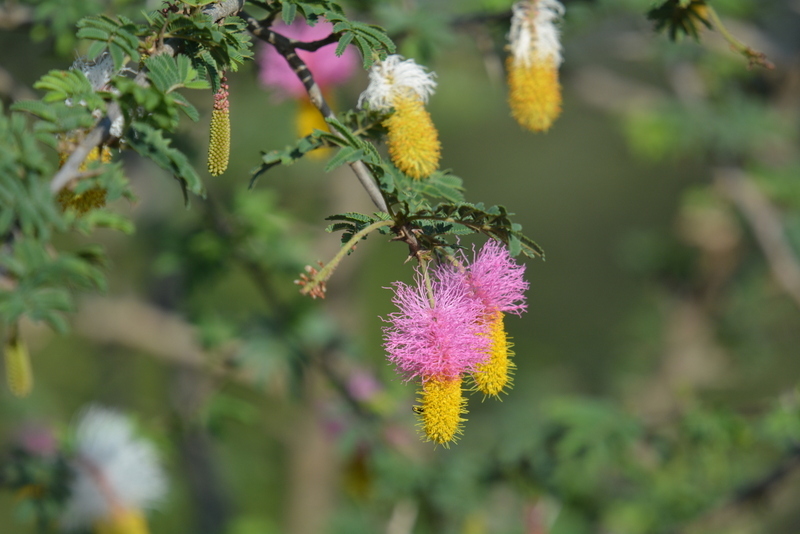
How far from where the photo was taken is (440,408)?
49.9 inches

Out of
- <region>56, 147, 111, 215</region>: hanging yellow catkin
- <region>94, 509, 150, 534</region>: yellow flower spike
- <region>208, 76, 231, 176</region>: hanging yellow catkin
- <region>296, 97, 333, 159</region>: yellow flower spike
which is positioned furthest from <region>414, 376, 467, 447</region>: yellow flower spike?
<region>94, 509, 150, 534</region>: yellow flower spike

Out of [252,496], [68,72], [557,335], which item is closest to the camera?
[68,72]

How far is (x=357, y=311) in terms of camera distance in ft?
16.2

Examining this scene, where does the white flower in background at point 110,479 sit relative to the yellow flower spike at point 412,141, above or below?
below

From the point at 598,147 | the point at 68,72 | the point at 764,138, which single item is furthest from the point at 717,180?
the point at 598,147

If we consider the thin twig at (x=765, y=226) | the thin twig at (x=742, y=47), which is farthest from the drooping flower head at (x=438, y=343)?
the thin twig at (x=765, y=226)

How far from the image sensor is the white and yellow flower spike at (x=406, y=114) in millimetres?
1493

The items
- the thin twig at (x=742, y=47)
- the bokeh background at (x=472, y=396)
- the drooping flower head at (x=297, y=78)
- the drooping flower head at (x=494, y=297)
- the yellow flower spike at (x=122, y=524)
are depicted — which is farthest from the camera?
the bokeh background at (x=472, y=396)

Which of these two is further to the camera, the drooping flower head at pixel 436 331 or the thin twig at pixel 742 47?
the thin twig at pixel 742 47

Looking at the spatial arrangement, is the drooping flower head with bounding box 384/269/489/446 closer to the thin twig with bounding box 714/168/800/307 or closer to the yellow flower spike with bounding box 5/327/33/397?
the yellow flower spike with bounding box 5/327/33/397

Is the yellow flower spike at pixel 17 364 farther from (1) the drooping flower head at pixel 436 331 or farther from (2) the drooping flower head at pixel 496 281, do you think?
(2) the drooping flower head at pixel 496 281

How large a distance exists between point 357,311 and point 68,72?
12.3 feet

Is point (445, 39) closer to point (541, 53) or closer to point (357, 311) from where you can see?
point (541, 53)

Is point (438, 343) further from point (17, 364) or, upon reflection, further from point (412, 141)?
point (17, 364)
